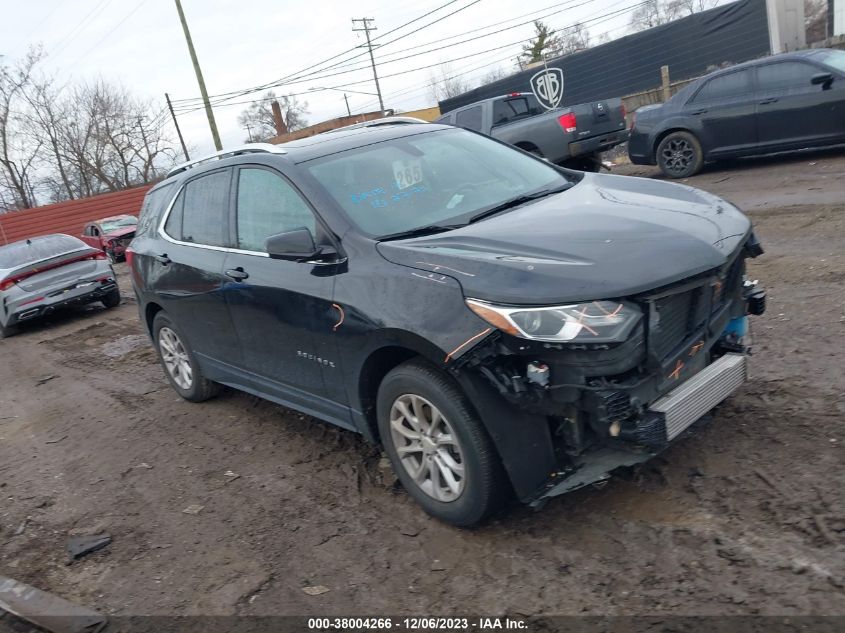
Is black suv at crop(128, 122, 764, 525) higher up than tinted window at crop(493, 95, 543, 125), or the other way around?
tinted window at crop(493, 95, 543, 125)

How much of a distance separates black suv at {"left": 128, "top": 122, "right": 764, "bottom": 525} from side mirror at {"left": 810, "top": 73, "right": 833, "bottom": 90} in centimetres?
748

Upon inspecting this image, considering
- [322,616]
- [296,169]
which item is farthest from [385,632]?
[296,169]

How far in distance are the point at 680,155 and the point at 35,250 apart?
1079 cm

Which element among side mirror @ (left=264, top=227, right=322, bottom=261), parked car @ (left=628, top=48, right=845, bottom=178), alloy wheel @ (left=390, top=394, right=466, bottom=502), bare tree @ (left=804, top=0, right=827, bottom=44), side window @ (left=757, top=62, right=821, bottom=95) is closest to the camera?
alloy wheel @ (left=390, top=394, right=466, bottom=502)

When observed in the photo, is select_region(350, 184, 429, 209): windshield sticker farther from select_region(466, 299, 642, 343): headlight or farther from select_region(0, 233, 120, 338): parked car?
select_region(0, 233, 120, 338): parked car

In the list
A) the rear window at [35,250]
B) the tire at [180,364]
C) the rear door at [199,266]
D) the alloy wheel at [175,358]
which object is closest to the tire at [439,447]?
the rear door at [199,266]

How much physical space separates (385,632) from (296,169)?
2528 millimetres

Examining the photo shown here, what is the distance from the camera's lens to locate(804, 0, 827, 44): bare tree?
2352cm

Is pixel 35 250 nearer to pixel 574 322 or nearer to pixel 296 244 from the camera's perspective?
pixel 296 244

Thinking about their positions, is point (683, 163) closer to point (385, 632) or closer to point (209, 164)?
point (209, 164)

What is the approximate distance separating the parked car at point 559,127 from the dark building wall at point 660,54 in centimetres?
1050

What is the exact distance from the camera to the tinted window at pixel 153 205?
Answer: 5.87 metres

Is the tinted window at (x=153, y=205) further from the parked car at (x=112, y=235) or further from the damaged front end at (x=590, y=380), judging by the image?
the parked car at (x=112, y=235)

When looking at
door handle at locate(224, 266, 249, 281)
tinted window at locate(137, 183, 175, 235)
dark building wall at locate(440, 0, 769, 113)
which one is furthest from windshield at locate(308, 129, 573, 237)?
dark building wall at locate(440, 0, 769, 113)
